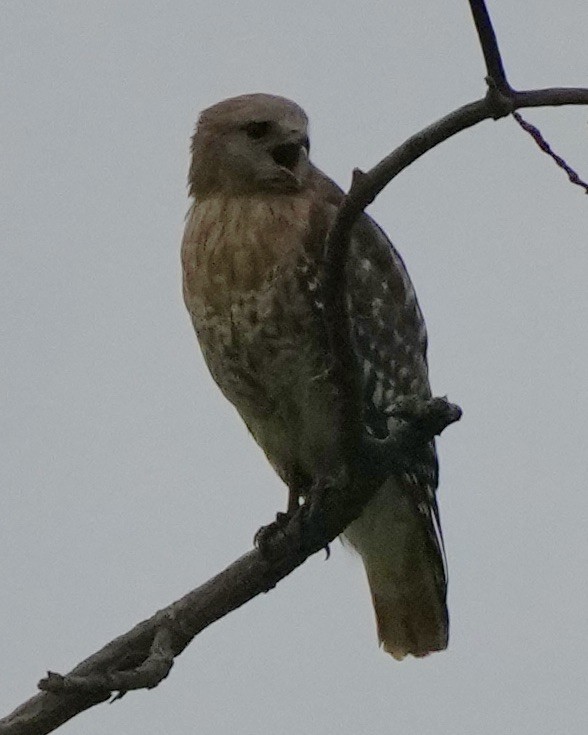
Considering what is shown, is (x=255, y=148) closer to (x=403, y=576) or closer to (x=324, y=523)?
(x=324, y=523)

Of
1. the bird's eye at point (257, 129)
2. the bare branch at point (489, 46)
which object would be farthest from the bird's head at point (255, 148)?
the bare branch at point (489, 46)

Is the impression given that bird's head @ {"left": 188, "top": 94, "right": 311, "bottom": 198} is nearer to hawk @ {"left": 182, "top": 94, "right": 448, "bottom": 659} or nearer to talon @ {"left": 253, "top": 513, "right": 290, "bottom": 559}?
hawk @ {"left": 182, "top": 94, "right": 448, "bottom": 659}

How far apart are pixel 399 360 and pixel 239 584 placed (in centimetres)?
103

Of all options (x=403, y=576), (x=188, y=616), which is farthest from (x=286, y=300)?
(x=403, y=576)

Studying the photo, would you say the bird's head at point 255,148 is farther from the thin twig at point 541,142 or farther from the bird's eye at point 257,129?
the thin twig at point 541,142

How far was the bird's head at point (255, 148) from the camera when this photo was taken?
5148 millimetres

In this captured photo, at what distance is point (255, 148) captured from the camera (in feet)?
17.2

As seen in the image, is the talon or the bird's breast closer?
the talon

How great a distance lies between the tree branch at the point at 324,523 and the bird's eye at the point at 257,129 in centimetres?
135

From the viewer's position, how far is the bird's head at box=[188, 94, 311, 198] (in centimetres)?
515

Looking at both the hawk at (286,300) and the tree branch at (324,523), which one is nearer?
the tree branch at (324,523)

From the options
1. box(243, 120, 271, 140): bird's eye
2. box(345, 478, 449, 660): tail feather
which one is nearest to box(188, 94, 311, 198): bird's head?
box(243, 120, 271, 140): bird's eye

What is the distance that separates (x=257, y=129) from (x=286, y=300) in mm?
725

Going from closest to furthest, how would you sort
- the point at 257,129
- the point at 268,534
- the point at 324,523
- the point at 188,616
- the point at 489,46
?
1. the point at 489,46
2. the point at 188,616
3. the point at 324,523
4. the point at 268,534
5. the point at 257,129
